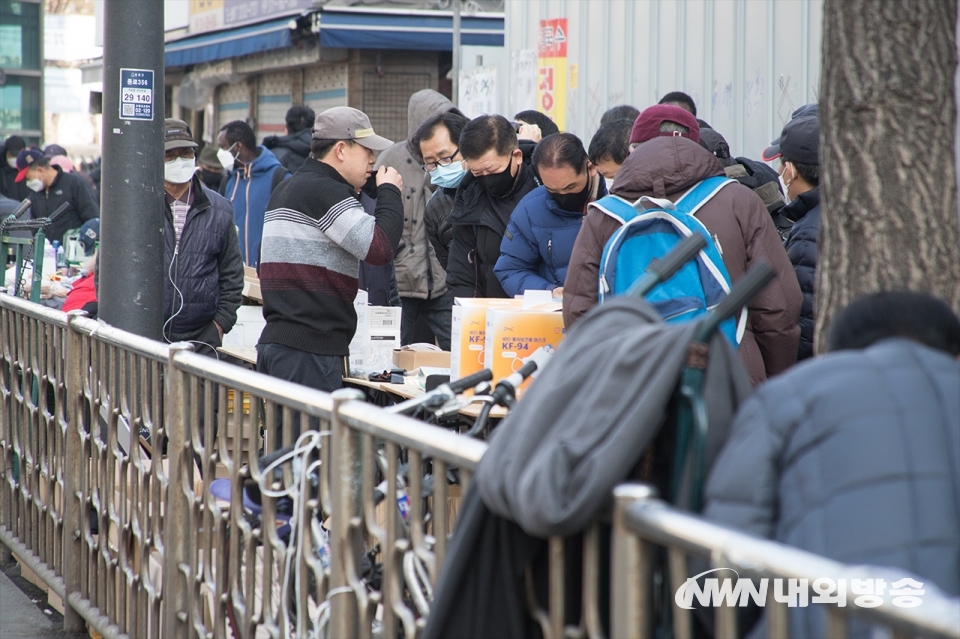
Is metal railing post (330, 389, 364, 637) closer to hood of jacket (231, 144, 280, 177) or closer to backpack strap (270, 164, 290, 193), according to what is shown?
backpack strap (270, 164, 290, 193)

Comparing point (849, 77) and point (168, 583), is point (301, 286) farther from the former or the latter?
point (849, 77)

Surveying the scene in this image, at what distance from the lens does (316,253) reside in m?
5.03

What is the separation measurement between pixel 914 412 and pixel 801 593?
1.54ft

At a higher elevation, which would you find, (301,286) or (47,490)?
(301,286)

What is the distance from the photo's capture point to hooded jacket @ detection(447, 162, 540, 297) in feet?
19.7

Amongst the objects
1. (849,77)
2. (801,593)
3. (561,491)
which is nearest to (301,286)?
(849,77)

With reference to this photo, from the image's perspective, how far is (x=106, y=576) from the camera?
4227mm

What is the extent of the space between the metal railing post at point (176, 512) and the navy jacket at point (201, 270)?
2.34 meters

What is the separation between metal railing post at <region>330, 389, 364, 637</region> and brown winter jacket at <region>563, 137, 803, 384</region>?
1.59m

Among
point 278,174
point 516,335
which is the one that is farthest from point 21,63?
point 516,335

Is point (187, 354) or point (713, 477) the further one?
point (187, 354)

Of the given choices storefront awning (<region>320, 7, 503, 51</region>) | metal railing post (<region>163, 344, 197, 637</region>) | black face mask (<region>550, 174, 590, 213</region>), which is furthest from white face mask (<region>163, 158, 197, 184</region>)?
storefront awning (<region>320, 7, 503, 51</region>)

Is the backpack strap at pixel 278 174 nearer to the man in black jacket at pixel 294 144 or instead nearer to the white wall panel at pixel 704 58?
the man in black jacket at pixel 294 144
